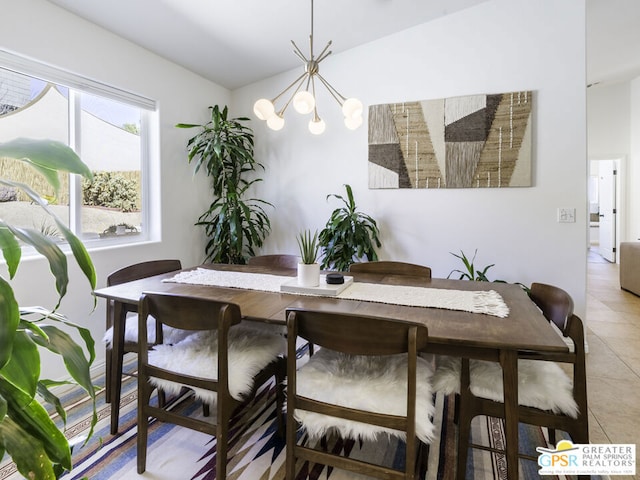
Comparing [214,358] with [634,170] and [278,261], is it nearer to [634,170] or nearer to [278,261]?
[278,261]

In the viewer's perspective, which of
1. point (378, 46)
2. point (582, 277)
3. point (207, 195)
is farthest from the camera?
point (207, 195)

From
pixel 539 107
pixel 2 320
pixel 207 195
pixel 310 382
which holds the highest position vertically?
pixel 539 107

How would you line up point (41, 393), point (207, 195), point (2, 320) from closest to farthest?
point (2, 320) → point (41, 393) → point (207, 195)

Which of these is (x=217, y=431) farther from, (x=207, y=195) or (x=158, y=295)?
(x=207, y=195)

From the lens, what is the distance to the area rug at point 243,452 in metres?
1.59

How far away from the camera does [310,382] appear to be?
1.42 metres

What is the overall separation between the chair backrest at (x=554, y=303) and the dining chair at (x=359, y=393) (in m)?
0.61

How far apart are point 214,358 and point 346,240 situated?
171 centimetres

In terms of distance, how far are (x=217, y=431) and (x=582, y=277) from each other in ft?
9.35

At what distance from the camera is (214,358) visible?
1.60 m

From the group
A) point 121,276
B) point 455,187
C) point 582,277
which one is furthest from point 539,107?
point 121,276

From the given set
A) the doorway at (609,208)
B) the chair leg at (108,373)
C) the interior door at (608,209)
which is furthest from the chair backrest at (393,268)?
the interior door at (608,209)

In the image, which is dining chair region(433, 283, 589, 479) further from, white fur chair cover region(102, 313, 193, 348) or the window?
the window

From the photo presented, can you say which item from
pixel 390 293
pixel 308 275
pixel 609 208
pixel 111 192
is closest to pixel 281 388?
pixel 308 275
